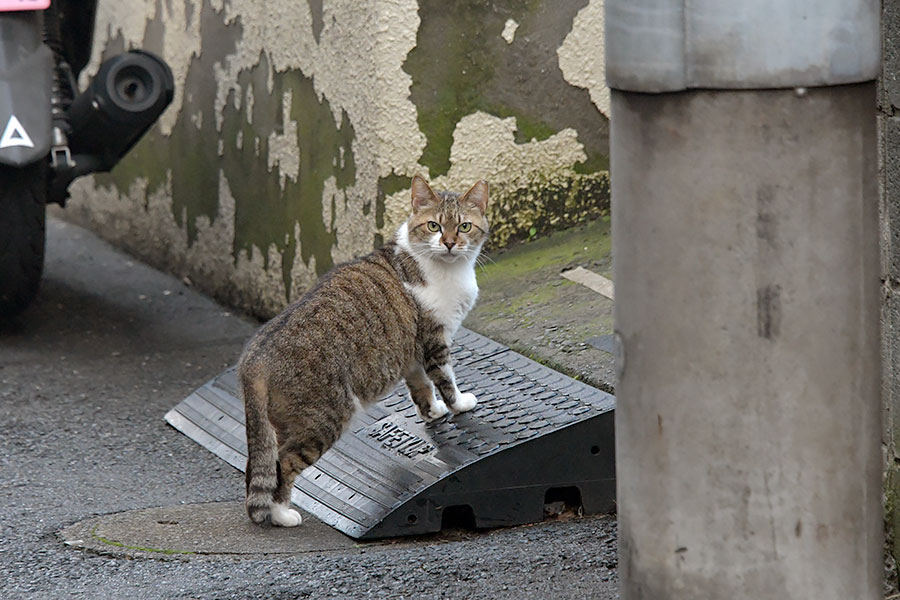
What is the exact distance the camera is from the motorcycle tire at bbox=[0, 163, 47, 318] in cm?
505

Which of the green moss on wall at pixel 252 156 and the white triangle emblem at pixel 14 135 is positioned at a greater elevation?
the white triangle emblem at pixel 14 135

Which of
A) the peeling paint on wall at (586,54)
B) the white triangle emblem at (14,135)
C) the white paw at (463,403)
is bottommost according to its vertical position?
the white paw at (463,403)

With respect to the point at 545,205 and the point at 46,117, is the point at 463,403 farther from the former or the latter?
the point at 46,117

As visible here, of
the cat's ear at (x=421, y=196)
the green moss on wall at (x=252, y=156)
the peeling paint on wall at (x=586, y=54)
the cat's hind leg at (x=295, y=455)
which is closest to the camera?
the cat's hind leg at (x=295, y=455)

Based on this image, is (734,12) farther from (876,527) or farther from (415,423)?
(415,423)

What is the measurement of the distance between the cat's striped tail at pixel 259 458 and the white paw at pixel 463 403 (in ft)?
2.28

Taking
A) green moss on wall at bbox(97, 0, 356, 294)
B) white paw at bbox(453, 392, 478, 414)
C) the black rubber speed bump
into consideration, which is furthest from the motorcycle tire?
white paw at bbox(453, 392, 478, 414)

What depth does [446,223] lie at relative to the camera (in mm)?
4035

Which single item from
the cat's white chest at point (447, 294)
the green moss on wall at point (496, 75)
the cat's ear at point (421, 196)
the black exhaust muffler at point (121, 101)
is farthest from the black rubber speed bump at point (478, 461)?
the black exhaust muffler at point (121, 101)

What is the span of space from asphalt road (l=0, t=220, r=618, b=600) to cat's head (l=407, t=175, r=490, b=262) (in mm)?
982

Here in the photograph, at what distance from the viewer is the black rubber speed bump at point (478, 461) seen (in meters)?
3.42

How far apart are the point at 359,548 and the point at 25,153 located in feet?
7.80

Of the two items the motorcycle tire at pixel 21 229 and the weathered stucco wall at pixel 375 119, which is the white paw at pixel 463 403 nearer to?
the weathered stucco wall at pixel 375 119

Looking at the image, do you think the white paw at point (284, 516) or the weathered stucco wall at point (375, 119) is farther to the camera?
the weathered stucco wall at point (375, 119)
